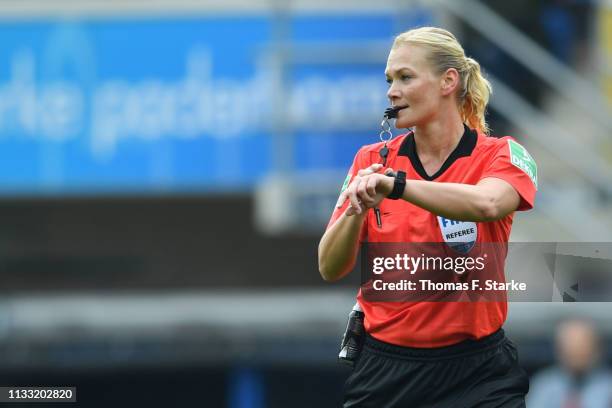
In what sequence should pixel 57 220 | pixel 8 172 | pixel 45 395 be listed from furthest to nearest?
pixel 57 220 < pixel 8 172 < pixel 45 395

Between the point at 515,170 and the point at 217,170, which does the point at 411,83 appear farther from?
the point at 217,170

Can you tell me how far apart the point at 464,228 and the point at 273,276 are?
7.60 metres

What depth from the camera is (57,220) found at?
12148 mm

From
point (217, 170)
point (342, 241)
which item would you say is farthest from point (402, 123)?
point (217, 170)

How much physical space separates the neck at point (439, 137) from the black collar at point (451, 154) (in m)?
0.02

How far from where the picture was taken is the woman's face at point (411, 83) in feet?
14.4

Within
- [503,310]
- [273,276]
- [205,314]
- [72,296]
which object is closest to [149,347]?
[205,314]

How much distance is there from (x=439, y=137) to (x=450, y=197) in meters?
0.40

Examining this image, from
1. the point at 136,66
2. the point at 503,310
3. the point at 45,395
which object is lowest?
the point at 45,395

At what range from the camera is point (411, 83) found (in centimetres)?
439

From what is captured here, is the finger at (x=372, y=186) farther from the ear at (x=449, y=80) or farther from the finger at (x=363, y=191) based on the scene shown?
the ear at (x=449, y=80)

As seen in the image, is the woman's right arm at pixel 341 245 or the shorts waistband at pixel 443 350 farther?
the shorts waistband at pixel 443 350

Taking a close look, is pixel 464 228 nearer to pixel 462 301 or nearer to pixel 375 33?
pixel 462 301

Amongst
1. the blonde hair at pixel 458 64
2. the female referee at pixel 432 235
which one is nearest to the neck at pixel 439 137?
the female referee at pixel 432 235
